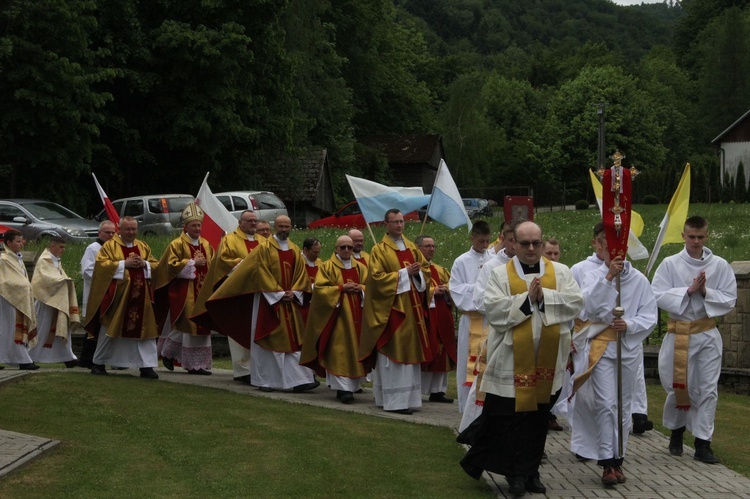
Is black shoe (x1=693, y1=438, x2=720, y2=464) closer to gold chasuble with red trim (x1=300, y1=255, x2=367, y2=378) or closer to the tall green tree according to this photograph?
gold chasuble with red trim (x1=300, y1=255, x2=367, y2=378)

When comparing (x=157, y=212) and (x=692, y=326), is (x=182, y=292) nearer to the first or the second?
(x=692, y=326)

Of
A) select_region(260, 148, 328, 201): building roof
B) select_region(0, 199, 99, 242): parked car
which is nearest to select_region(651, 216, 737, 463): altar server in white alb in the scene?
select_region(0, 199, 99, 242): parked car

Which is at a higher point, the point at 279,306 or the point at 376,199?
the point at 376,199

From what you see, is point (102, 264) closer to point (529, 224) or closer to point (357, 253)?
point (357, 253)

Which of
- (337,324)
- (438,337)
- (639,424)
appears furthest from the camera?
(337,324)

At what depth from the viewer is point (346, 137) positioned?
49.1 m

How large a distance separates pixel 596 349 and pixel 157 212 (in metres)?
21.9

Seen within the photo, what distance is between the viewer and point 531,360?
27.8ft

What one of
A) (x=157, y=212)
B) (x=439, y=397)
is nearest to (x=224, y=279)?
(x=439, y=397)

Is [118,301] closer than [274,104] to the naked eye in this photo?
Yes

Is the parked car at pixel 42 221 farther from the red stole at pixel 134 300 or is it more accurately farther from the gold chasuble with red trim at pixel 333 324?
the gold chasuble with red trim at pixel 333 324

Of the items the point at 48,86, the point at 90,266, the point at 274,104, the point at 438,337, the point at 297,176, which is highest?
the point at 274,104

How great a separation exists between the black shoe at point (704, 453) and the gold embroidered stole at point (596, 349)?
4.41ft

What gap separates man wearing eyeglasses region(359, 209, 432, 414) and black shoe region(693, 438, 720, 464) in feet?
11.5
